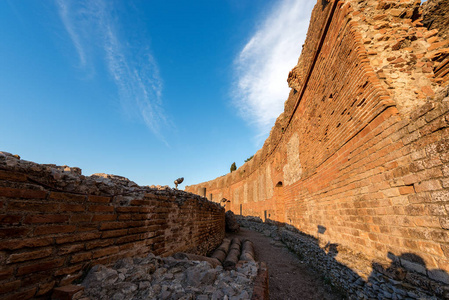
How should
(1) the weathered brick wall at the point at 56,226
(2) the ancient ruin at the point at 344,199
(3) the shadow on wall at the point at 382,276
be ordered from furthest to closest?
1. (3) the shadow on wall at the point at 382,276
2. (2) the ancient ruin at the point at 344,199
3. (1) the weathered brick wall at the point at 56,226


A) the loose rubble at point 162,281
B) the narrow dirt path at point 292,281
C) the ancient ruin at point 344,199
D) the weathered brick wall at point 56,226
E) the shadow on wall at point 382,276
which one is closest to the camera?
the weathered brick wall at point 56,226

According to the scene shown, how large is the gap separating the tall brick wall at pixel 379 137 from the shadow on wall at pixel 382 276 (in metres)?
0.03

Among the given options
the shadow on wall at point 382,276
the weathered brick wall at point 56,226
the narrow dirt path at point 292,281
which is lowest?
the narrow dirt path at point 292,281

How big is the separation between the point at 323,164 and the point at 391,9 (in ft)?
11.2

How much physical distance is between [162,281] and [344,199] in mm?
3624

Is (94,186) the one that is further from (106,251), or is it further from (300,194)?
(300,194)

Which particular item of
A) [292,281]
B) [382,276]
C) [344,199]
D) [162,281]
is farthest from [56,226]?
[292,281]

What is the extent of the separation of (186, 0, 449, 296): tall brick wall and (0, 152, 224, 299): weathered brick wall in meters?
3.54

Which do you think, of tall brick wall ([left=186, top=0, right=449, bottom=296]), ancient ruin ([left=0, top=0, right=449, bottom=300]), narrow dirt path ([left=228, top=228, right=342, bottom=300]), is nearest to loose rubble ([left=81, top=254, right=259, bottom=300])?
ancient ruin ([left=0, top=0, right=449, bottom=300])

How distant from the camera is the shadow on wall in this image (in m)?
1.91

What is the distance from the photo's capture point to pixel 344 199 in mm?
3627

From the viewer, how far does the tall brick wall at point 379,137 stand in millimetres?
1965

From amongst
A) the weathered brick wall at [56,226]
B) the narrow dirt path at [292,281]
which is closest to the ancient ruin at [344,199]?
the weathered brick wall at [56,226]

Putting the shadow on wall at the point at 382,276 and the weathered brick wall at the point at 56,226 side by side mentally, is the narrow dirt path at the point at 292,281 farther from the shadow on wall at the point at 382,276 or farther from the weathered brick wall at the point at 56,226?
the weathered brick wall at the point at 56,226
